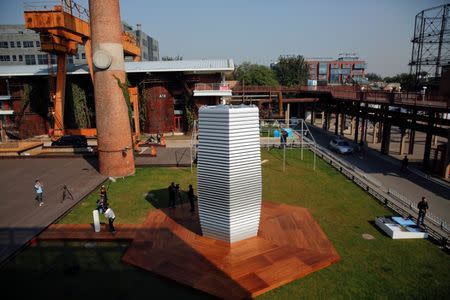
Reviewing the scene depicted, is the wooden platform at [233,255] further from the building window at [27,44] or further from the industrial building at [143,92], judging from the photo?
the building window at [27,44]

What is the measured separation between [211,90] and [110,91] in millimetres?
19518

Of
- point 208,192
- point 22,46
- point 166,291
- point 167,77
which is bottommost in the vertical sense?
point 166,291

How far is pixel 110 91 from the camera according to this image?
68.9ft

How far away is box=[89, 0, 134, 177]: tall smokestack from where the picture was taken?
20.1m

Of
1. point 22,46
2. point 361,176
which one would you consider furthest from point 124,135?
point 22,46

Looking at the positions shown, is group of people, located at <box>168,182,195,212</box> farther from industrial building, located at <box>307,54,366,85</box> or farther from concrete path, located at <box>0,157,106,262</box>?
industrial building, located at <box>307,54,366,85</box>

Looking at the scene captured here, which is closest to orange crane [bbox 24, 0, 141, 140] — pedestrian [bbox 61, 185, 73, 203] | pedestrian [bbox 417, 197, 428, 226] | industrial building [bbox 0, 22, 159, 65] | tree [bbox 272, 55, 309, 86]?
pedestrian [bbox 61, 185, 73, 203]

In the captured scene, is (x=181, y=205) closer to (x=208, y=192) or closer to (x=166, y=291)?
(x=208, y=192)

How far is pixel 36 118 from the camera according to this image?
137 feet

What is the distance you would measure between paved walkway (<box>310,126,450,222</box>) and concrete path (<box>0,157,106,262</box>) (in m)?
19.8

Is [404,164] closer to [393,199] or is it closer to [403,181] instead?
[403,181]

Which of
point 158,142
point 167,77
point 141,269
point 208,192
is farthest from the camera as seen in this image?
point 167,77

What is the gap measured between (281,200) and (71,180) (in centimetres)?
1469

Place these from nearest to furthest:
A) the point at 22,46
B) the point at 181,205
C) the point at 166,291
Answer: the point at 166,291, the point at 181,205, the point at 22,46
